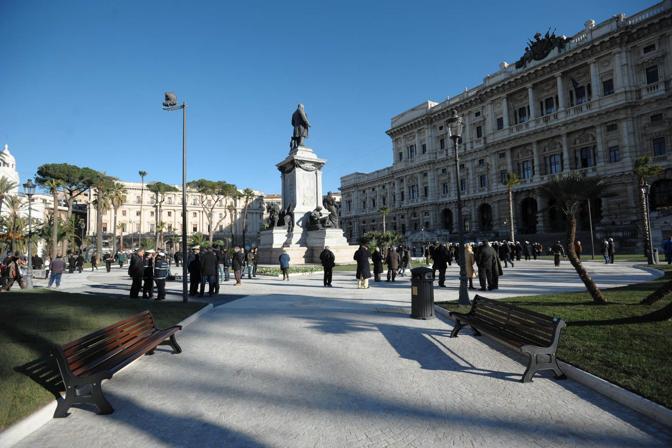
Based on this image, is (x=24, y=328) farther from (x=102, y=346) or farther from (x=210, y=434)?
(x=210, y=434)

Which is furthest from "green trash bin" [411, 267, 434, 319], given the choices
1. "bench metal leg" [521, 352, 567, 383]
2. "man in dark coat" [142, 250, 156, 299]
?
"man in dark coat" [142, 250, 156, 299]

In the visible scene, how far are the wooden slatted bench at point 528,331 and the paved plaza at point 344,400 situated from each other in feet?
0.78

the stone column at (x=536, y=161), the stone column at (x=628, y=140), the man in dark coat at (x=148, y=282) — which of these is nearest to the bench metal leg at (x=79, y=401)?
the man in dark coat at (x=148, y=282)

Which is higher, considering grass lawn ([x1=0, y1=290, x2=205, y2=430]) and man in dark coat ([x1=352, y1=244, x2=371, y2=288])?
man in dark coat ([x1=352, y1=244, x2=371, y2=288])

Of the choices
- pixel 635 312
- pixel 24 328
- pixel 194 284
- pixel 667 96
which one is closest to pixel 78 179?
pixel 194 284

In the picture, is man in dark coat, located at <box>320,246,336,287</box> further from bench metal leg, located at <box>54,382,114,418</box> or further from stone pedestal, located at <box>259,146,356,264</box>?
bench metal leg, located at <box>54,382,114,418</box>

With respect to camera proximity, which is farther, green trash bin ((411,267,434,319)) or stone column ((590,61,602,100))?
stone column ((590,61,602,100))

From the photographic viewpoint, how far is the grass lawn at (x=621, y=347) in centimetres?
416

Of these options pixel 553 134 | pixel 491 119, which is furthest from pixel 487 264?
pixel 491 119

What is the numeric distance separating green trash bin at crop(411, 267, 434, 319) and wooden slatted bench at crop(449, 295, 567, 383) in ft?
6.69

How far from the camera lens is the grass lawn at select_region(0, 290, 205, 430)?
4.01m

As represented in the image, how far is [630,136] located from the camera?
124ft

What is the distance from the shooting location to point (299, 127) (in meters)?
29.1

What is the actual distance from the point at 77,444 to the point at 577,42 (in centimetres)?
5591
